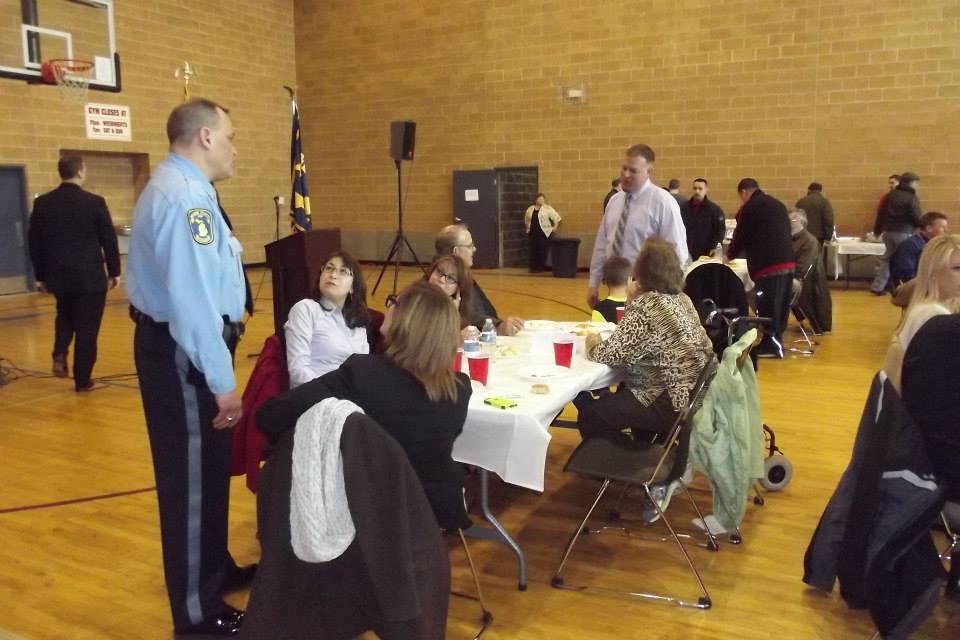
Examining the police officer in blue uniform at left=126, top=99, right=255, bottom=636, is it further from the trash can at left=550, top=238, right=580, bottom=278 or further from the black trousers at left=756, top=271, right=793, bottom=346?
the trash can at left=550, top=238, right=580, bottom=278

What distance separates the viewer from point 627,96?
11.9 m

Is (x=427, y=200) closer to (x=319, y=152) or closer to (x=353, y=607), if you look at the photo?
(x=319, y=152)

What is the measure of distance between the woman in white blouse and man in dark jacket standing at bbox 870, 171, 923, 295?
829 centimetres

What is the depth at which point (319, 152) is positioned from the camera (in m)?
14.6

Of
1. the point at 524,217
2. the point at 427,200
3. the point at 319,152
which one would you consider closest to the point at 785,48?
the point at 524,217

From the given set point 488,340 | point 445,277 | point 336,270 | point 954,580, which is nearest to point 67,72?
point 445,277

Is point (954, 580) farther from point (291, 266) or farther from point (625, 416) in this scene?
point (291, 266)

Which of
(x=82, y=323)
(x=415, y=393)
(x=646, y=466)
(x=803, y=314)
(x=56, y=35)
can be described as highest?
(x=56, y=35)

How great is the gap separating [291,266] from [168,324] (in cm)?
231

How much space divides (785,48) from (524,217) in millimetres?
4696

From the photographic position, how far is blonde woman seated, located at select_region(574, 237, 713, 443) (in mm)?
3135

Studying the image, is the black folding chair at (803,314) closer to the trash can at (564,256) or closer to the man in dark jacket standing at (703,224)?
the man in dark jacket standing at (703,224)

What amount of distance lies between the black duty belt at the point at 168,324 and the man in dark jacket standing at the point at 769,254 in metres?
4.92

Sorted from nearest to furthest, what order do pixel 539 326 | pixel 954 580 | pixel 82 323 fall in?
pixel 954 580
pixel 539 326
pixel 82 323
